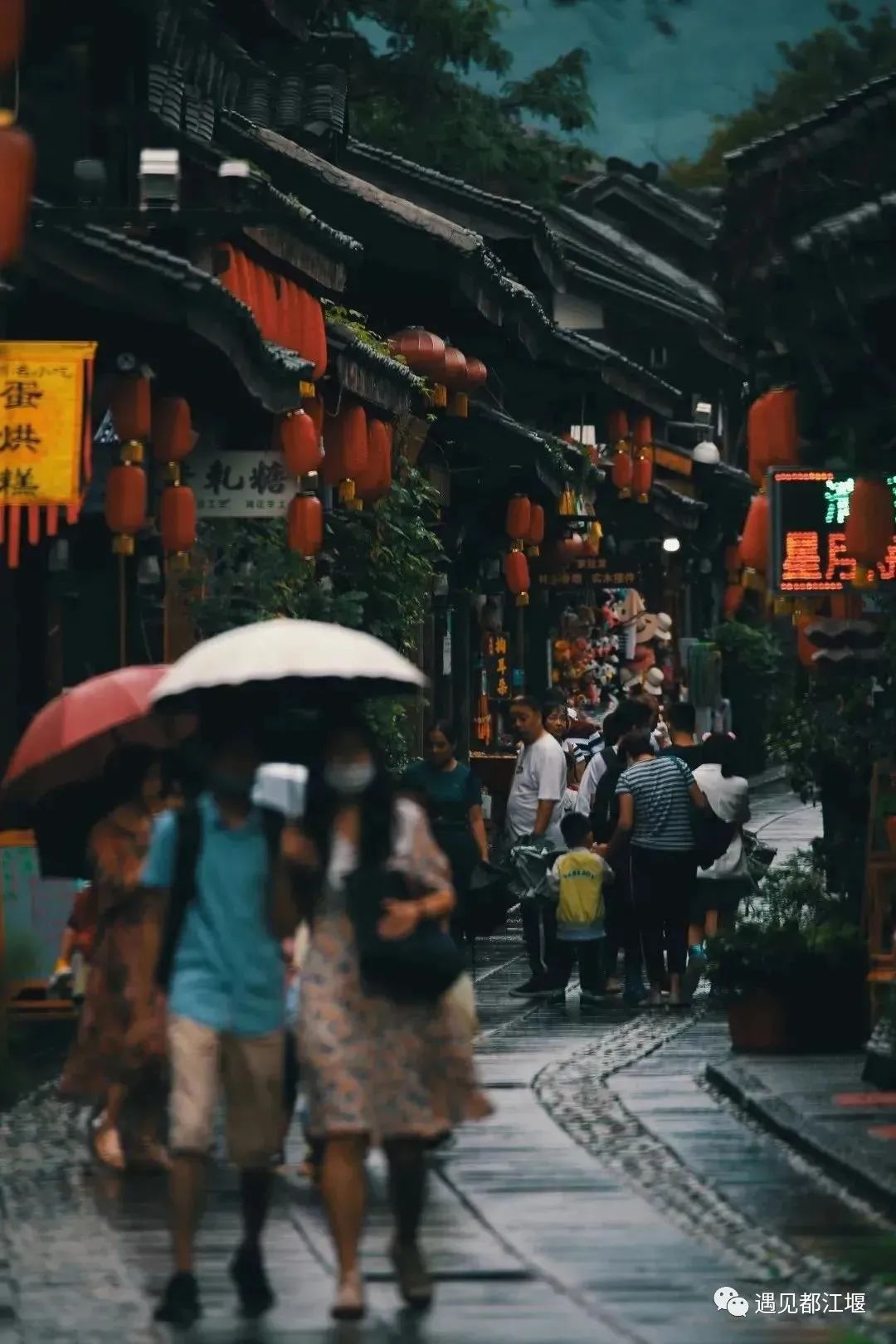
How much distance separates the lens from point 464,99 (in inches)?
2039

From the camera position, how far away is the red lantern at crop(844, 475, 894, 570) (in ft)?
47.0

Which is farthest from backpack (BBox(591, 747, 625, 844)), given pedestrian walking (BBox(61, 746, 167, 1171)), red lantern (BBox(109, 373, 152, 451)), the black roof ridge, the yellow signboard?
pedestrian walking (BBox(61, 746, 167, 1171))

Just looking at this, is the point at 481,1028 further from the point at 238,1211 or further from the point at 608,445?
the point at 608,445

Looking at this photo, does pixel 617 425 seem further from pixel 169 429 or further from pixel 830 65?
pixel 830 65

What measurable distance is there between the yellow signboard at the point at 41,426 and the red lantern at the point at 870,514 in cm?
468

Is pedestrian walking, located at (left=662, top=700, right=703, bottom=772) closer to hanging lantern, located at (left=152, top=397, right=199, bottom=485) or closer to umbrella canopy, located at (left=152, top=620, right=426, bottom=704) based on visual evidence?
hanging lantern, located at (left=152, top=397, right=199, bottom=485)

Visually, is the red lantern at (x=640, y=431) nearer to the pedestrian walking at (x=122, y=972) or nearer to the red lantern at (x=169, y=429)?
the red lantern at (x=169, y=429)

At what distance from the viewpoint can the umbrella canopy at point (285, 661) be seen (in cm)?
1004

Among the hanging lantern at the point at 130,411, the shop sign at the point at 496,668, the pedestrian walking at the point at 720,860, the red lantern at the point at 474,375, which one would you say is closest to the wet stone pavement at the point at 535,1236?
the pedestrian walking at the point at 720,860

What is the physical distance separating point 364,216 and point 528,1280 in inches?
751

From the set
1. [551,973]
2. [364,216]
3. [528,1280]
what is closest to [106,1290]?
[528,1280]

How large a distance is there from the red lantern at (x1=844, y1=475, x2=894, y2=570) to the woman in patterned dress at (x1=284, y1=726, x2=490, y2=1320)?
5147 mm

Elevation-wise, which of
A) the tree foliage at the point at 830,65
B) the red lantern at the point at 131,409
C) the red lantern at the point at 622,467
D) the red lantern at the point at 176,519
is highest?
the red lantern at the point at 622,467

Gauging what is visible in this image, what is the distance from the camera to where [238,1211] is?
1156 centimetres
